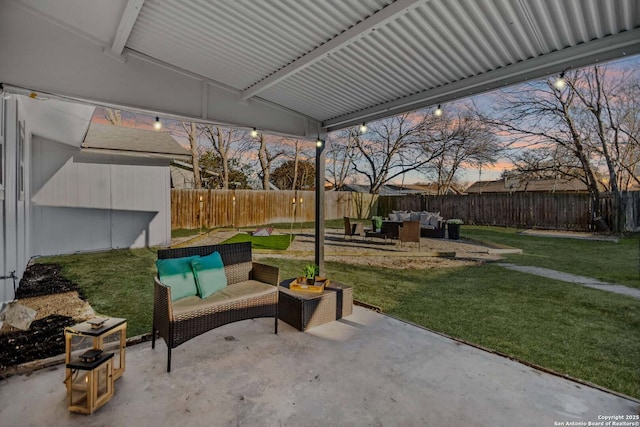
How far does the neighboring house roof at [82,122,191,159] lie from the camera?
756 cm

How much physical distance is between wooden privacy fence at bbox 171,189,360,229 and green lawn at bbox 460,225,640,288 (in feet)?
21.5

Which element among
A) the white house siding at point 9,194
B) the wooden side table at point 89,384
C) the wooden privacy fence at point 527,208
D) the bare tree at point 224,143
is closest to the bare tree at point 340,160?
the wooden privacy fence at point 527,208

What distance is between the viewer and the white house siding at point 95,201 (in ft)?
24.0

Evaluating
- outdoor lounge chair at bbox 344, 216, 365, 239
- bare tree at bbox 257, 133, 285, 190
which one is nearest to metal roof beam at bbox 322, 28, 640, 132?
outdoor lounge chair at bbox 344, 216, 365, 239

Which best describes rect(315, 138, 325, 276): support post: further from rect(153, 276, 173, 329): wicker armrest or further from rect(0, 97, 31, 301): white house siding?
rect(0, 97, 31, 301): white house siding

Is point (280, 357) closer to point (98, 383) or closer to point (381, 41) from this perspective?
point (98, 383)

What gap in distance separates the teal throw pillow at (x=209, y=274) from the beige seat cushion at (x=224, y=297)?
56 mm

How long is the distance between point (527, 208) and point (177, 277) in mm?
14207

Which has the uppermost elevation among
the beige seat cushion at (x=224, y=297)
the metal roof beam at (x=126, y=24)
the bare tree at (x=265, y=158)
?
the bare tree at (x=265, y=158)

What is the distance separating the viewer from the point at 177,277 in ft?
9.50

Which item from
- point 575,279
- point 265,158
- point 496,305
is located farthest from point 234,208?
point 575,279

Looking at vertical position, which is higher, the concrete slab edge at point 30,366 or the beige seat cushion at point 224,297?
the beige seat cushion at point 224,297

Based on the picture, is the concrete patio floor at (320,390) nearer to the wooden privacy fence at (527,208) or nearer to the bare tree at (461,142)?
the wooden privacy fence at (527,208)

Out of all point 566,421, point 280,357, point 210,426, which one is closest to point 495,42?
point 566,421
